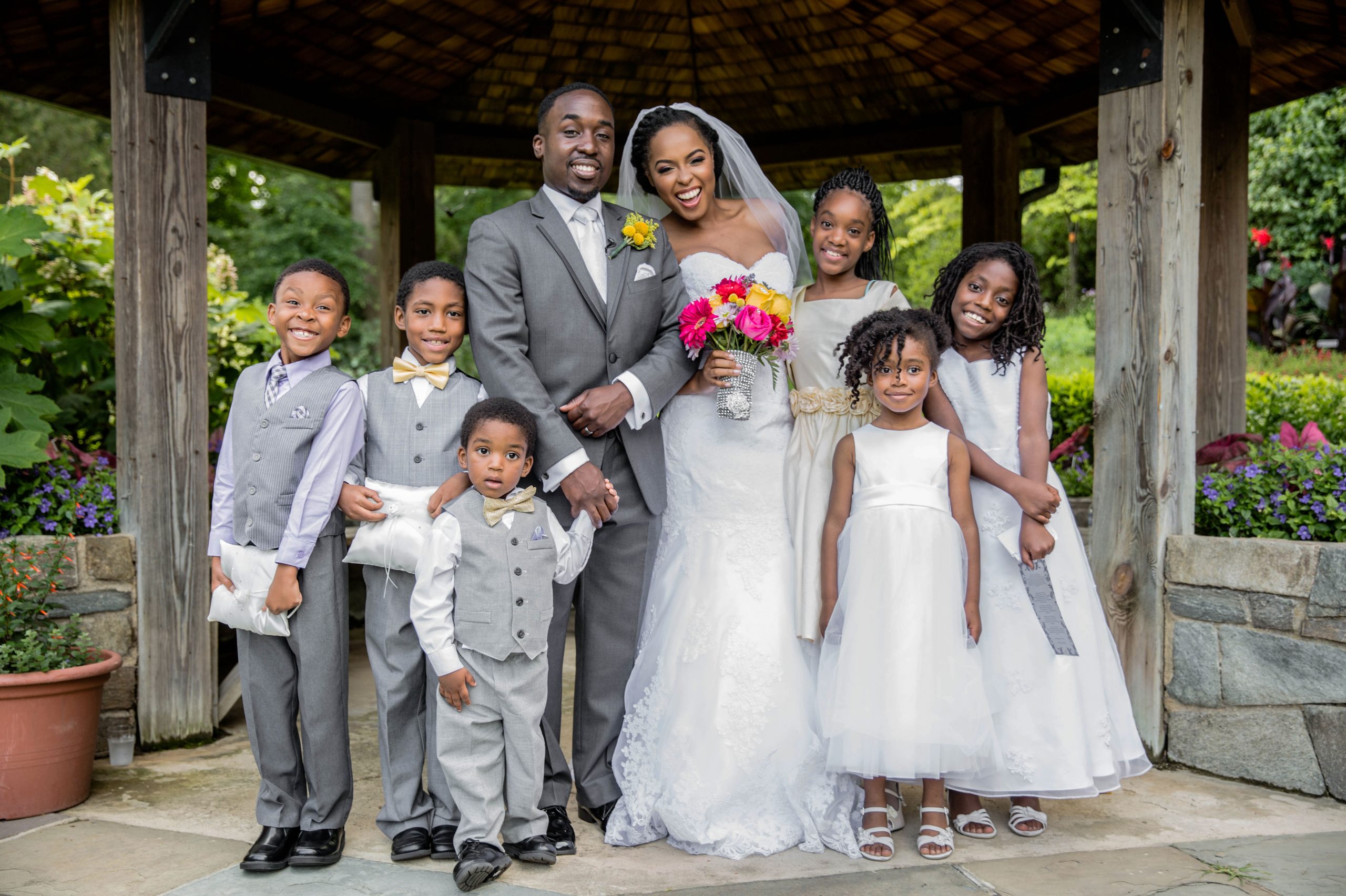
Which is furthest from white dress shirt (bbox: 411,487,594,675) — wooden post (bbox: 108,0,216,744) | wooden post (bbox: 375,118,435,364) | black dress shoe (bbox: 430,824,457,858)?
wooden post (bbox: 375,118,435,364)

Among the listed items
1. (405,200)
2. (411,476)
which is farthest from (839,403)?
(405,200)

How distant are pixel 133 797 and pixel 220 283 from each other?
4634 millimetres

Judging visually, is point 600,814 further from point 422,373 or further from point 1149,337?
point 1149,337

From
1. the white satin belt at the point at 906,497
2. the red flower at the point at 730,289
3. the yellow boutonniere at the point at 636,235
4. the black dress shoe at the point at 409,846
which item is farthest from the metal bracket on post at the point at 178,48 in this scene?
the white satin belt at the point at 906,497

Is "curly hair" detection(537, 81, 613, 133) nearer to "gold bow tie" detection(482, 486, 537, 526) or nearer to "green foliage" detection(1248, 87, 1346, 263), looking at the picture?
"gold bow tie" detection(482, 486, 537, 526)

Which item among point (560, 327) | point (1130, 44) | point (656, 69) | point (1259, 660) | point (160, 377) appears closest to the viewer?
point (560, 327)

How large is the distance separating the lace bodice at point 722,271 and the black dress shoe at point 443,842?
1.88 m

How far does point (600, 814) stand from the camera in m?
3.55

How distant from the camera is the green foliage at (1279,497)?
13.1 ft

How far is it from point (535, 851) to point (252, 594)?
1131 millimetres

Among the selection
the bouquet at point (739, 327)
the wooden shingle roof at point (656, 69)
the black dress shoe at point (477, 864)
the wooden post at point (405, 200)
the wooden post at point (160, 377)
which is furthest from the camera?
the wooden post at point (405, 200)

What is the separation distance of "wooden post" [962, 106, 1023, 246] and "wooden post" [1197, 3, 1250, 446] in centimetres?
134

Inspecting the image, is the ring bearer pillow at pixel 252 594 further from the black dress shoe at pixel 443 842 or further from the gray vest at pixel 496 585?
the black dress shoe at pixel 443 842

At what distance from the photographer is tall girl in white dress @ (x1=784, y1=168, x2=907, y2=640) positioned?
139 inches
